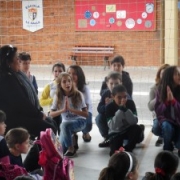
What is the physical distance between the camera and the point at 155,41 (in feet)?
39.5

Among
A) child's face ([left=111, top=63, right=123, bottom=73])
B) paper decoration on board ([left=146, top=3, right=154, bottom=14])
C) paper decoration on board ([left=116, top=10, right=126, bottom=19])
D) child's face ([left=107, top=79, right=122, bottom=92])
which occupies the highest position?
paper decoration on board ([left=146, top=3, right=154, bottom=14])

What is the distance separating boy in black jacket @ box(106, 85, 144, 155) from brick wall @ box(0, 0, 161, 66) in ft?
24.3

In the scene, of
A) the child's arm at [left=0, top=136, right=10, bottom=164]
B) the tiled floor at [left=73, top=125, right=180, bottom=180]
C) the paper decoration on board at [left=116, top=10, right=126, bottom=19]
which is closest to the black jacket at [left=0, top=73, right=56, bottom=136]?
the tiled floor at [left=73, top=125, right=180, bottom=180]

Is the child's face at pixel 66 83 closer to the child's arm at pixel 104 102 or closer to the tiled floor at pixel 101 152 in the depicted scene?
the child's arm at pixel 104 102

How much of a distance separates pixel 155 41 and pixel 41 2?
326cm

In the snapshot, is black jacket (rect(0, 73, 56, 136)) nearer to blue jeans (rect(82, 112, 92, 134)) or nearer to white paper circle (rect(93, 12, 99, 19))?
blue jeans (rect(82, 112, 92, 134))

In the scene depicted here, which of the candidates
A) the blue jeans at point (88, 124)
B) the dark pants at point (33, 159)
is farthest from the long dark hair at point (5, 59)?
the blue jeans at point (88, 124)

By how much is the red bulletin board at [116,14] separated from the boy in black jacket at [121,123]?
754 cm

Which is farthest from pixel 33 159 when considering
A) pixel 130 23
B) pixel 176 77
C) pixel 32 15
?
pixel 32 15

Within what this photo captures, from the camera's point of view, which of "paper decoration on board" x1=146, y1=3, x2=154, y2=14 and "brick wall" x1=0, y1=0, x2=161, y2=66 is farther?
"brick wall" x1=0, y1=0, x2=161, y2=66

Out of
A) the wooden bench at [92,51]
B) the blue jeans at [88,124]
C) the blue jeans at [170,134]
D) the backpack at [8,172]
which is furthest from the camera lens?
the wooden bench at [92,51]

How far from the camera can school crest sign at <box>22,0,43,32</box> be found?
40.8 ft

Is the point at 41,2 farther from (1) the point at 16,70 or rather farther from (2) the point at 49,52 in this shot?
(1) the point at 16,70

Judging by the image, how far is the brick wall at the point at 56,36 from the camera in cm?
1224
